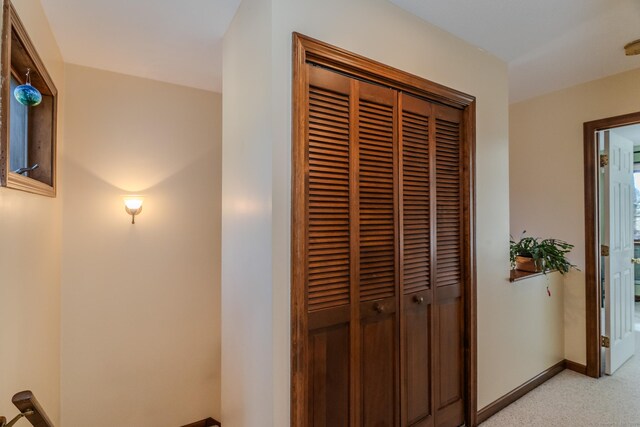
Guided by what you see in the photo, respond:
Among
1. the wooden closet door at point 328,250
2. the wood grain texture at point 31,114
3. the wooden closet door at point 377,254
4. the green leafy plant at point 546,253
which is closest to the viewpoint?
the wood grain texture at point 31,114

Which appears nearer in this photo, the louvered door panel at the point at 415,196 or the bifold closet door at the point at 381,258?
the bifold closet door at the point at 381,258

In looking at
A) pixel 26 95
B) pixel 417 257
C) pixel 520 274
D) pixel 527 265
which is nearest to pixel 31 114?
pixel 26 95

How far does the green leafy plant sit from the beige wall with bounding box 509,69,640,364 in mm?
177

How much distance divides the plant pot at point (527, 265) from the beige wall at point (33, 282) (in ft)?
10.9

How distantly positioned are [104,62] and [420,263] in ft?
8.30

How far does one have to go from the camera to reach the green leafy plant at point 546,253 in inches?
105

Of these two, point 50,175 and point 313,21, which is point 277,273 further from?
point 50,175

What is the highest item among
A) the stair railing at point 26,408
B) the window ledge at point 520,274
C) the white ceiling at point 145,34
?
the white ceiling at point 145,34

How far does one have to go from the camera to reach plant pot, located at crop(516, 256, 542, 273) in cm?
270

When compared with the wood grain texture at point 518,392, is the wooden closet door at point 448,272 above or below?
above

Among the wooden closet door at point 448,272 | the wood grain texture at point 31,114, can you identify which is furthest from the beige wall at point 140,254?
the wooden closet door at point 448,272

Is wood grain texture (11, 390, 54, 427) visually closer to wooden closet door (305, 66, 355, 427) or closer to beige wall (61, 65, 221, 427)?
wooden closet door (305, 66, 355, 427)

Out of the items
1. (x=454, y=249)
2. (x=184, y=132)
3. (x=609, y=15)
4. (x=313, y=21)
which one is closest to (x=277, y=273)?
(x=313, y=21)

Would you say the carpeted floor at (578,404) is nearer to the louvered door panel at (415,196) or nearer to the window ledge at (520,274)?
the window ledge at (520,274)
